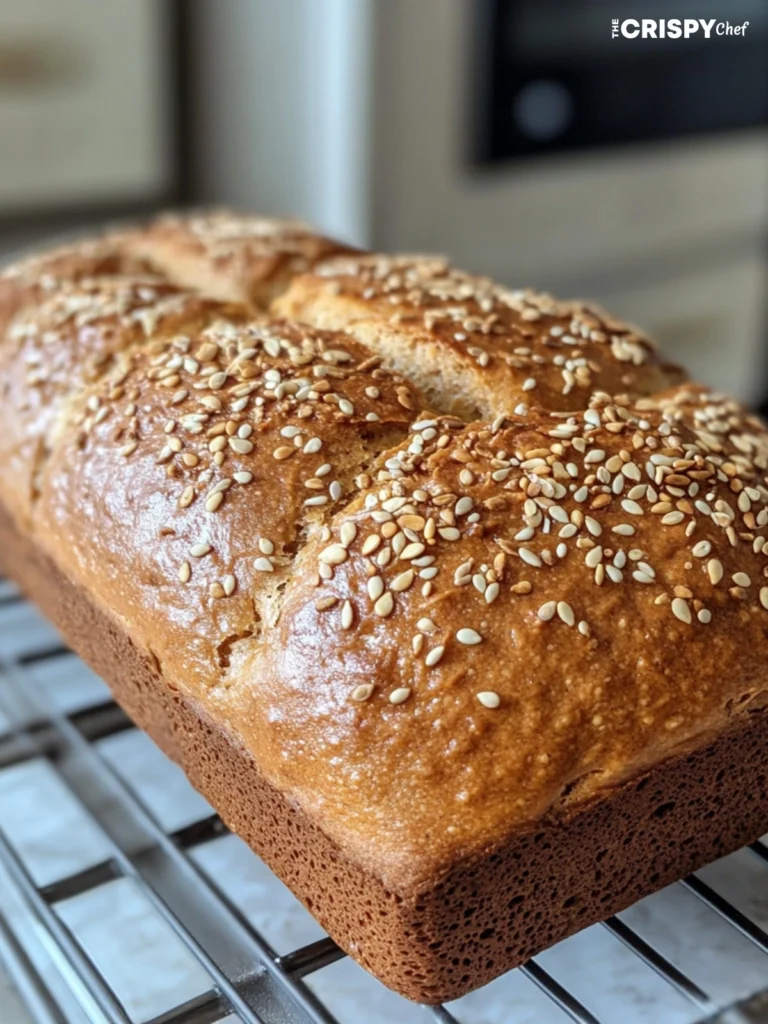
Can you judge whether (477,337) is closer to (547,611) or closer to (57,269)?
(547,611)

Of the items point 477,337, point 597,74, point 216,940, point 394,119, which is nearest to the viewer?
point 216,940

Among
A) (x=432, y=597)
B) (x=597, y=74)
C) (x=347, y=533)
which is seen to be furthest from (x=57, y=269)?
(x=597, y=74)

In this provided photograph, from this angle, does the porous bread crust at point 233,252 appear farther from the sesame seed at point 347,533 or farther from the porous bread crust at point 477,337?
the sesame seed at point 347,533

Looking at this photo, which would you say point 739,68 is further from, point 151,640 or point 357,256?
point 151,640

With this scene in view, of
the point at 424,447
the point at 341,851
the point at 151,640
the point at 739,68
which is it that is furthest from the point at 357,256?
the point at 739,68

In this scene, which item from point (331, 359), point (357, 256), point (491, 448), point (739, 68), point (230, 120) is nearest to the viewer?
point (491, 448)
